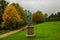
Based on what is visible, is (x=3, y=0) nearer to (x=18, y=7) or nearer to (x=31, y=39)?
(x=18, y=7)

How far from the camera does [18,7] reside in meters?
62.0

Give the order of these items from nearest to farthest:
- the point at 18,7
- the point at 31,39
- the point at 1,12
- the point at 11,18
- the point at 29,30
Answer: the point at 31,39, the point at 29,30, the point at 11,18, the point at 1,12, the point at 18,7

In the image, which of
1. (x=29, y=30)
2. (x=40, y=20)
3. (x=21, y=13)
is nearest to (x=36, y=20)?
(x=40, y=20)

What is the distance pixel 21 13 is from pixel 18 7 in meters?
2.01

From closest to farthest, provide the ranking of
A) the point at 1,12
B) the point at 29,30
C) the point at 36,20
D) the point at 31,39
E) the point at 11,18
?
the point at 31,39, the point at 29,30, the point at 11,18, the point at 1,12, the point at 36,20

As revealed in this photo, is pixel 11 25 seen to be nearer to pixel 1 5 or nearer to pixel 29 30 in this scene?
pixel 1 5

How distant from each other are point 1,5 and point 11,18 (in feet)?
36.8

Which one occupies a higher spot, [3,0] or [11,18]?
[3,0]

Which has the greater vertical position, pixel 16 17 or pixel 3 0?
pixel 3 0

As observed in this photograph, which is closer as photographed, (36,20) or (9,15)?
(9,15)

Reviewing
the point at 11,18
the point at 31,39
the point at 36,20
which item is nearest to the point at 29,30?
the point at 31,39

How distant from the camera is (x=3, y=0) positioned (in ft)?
202

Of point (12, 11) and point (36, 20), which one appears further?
point (36, 20)

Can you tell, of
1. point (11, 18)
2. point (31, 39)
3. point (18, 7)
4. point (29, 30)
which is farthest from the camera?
point (18, 7)
